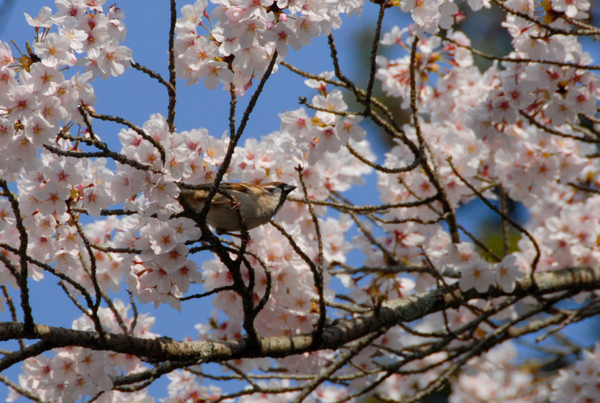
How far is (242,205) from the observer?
3.17m

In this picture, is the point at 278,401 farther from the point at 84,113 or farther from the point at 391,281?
the point at 84,113

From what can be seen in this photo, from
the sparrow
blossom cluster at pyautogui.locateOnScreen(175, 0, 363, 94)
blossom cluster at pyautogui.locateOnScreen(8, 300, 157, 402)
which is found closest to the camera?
blossom cluster at pyautogui.locateOnScreen(175, 0, 363, 94)

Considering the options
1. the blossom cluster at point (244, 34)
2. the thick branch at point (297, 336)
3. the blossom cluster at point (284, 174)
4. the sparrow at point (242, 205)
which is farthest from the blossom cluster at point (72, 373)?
the blossom cluster at point (244, 34)

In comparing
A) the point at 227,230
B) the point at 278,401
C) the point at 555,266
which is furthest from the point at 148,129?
the point at 555,266

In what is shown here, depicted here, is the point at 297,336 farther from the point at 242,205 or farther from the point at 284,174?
the point at 284,174

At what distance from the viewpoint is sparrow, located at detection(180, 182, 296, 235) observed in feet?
10.2

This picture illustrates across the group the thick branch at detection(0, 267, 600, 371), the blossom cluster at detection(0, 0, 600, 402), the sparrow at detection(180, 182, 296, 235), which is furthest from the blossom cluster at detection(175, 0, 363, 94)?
the thick branch at detection(0, 267, 600, 371)

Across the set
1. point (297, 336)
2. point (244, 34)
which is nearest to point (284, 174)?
point (297, 336)

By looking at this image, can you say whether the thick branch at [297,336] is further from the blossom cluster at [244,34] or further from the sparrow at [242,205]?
the blossom cluster at [244,34]

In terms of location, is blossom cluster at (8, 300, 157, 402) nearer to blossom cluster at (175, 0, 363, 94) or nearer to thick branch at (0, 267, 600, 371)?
thick branch at (0, 267, 600, 371)

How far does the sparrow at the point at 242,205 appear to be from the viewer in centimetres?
310

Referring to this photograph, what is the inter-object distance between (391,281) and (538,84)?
4.98ft

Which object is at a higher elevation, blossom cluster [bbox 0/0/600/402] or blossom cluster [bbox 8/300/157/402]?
blossom cluster [bbox 0/0/600/402]

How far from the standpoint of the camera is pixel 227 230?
10.8 feet
